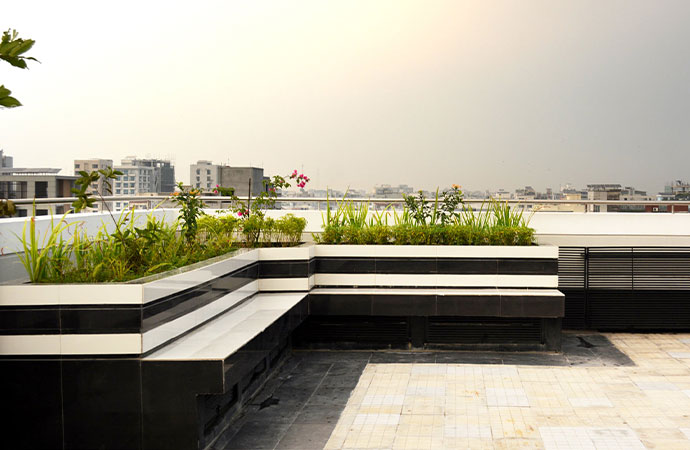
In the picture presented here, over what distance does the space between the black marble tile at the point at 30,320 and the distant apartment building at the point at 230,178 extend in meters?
3.18

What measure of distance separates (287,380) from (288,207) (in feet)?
16.0

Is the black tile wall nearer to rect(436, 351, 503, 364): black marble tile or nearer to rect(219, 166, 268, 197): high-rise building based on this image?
rect(436, 351, 503, 364): black marble tile

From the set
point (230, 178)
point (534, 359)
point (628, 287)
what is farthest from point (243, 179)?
point (628, 287)

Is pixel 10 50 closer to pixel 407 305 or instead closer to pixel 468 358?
pixel 407 305

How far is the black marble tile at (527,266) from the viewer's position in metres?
7.33

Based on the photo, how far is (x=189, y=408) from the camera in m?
4.10

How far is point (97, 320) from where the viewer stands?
162 inches

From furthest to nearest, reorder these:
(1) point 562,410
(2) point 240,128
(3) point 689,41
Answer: (2) point 240,128
(3) point 689,41
(1) point 562,410

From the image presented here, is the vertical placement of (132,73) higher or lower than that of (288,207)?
higher

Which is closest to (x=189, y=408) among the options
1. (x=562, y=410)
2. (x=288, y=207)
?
(x=562, y=410)

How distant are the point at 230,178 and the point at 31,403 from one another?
686 cm

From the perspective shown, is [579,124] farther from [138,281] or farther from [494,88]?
[138,281]

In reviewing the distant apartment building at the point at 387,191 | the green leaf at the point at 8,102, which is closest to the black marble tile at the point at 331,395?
the green leaf at the point at 8,102

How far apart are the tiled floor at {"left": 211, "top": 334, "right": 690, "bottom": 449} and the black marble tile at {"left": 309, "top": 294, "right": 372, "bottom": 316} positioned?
0.46 m
